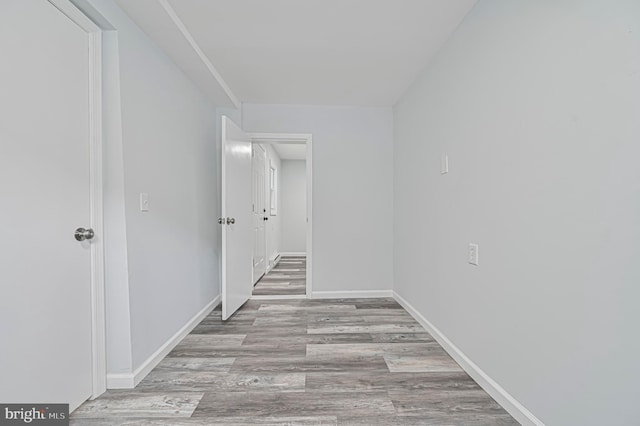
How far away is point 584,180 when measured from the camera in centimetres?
110

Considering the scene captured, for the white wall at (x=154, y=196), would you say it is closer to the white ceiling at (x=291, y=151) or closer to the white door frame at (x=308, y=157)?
the white door frame at (x=308, y=157)

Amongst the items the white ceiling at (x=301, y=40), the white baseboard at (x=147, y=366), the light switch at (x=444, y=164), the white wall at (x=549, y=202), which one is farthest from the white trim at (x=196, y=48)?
the white baseboard at (x=147, y=366)

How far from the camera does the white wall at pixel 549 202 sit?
979mm

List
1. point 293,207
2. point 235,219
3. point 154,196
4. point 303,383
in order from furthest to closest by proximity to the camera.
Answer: point 293,207
point 235,219
point 154,196
point 303,383

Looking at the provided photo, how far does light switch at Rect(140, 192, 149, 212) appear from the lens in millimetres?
1821

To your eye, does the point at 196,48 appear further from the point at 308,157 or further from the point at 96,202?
the point at 308,157

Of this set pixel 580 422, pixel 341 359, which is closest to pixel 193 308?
pixel 341 359

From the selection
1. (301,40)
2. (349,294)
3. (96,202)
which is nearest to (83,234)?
(96,202)

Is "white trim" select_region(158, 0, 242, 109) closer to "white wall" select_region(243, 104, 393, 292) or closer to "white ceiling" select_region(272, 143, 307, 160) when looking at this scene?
"white wall" select_region(243, 104, 393, 292)

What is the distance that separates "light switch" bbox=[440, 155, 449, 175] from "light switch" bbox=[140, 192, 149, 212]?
6.68ft

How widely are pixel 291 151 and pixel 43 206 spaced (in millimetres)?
5194

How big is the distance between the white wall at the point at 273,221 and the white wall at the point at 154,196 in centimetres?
238

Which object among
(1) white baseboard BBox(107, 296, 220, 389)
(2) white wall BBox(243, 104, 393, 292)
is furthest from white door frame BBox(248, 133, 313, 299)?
(1) white baseboard BBox(107, 296, 220, 389)

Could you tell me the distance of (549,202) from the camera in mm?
1250
